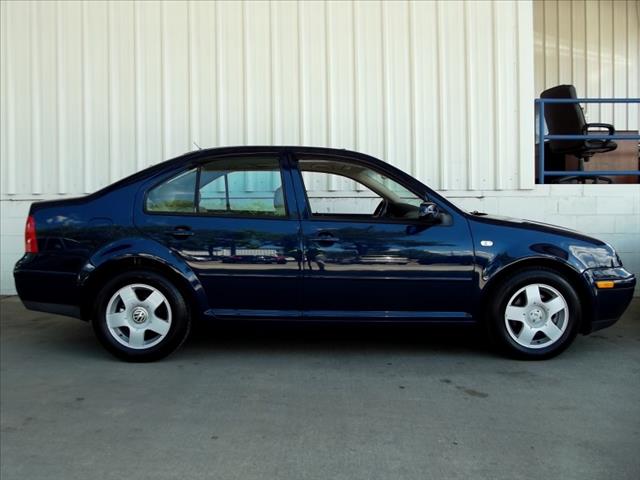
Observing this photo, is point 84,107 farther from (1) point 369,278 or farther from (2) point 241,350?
(1) point 369,278

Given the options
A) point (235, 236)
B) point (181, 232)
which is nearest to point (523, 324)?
point (235, 236)

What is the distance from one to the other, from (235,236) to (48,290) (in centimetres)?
153

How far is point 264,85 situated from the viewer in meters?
7.56

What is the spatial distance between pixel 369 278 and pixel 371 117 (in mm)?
3342

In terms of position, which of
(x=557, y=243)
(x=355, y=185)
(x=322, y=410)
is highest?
(x=355, y=185)

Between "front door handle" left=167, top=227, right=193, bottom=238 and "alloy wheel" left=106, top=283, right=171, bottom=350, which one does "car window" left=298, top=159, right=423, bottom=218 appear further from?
"alloy wheel" left=106, top=283, right=171, bottom=350

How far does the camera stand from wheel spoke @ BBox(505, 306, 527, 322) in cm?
469

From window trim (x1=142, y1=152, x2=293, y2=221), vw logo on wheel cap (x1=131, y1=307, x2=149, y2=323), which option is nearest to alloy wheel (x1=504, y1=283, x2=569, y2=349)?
window trim (x1=142, y1=152, x2=293, y2=221)

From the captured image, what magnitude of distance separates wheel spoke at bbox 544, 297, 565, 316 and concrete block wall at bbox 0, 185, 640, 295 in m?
2.82

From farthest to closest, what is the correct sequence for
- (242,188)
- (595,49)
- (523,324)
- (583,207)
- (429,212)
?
1. (595,49)
2. (583,207)
3. (242,188)
4. (523,324)
5. (429,212)

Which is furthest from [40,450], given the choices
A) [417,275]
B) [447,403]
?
[417,275]

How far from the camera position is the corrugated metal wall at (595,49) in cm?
1080

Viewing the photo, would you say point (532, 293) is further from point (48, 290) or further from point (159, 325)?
point (48, 290)

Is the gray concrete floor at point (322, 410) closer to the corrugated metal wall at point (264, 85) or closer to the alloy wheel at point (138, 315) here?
the alloy wheel at point (138, 315)
